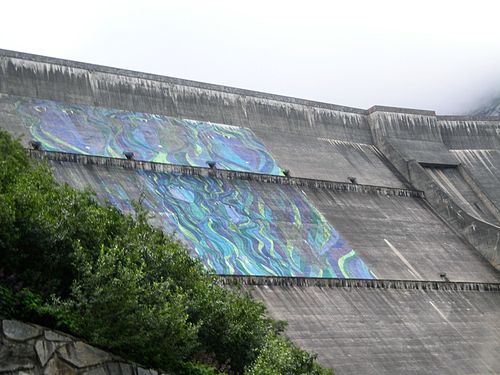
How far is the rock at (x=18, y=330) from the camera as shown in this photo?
10430 millimetres

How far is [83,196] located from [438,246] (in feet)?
63.1

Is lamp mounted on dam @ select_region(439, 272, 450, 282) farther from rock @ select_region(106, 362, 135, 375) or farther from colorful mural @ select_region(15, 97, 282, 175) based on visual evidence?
rock @ select_region(106, 362, 135, 375)

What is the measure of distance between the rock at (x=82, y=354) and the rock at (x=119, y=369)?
11 centimetres

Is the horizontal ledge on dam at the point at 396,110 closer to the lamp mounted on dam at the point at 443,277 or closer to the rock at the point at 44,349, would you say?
the lamp mounted on dam at the point at 443,277

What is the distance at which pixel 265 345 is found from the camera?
48.3ft

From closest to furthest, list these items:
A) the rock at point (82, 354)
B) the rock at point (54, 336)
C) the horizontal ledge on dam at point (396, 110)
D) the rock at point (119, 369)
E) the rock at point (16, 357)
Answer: the rock at point (16, 357)
the rock at point (54, 336)
the rock at point (82, 354)
the rock at point (119, 369)
the horizontal ledge on dam at point (396, 110)

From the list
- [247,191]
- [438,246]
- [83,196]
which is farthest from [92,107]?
[83,196]

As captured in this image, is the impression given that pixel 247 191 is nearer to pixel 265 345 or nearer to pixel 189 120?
pixel 189 120

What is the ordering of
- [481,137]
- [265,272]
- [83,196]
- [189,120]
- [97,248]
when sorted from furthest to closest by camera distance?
[481,137] → [189,120] → [265,272] → [83,196] → [97,248]

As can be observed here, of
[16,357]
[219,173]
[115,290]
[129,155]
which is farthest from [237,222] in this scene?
[16,357]

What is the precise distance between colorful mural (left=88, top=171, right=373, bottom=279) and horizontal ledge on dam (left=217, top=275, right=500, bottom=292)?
56 centimetres

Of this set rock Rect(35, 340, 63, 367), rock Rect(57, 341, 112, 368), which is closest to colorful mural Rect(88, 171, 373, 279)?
rock Rect(57, 341, 112, 368)

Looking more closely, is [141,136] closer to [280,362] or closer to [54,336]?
[280,362]

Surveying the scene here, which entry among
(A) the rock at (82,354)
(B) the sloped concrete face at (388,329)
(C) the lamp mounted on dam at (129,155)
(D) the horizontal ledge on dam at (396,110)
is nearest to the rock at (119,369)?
(A) the rock at (82,354)
